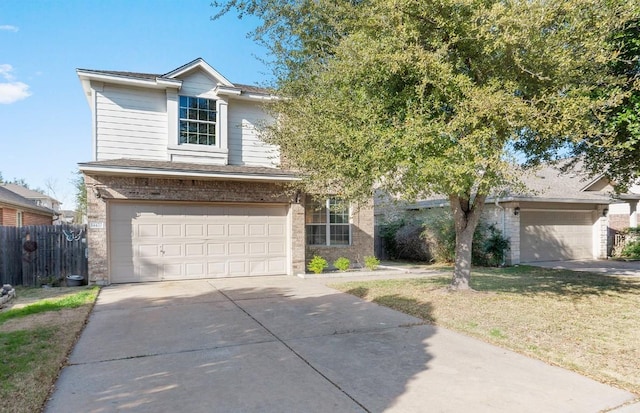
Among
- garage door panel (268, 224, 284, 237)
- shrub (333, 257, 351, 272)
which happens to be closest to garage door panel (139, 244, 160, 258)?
garage door panel (268, 224, 284, 237)

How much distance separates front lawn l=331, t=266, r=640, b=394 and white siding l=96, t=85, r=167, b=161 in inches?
277

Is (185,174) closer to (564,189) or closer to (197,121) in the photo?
(197,121)

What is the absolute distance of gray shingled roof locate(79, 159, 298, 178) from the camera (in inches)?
411

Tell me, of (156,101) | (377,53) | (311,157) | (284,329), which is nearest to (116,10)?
(156,101)

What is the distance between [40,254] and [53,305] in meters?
3.93

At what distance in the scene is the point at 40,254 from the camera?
36.9 ft

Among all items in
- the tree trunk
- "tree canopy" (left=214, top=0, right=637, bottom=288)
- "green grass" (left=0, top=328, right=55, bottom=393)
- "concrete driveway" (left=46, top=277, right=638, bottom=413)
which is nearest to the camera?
"concrete driveway" (left=46, top=277, right=638, bottom=413)

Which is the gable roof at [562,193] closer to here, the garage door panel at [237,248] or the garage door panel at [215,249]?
the garage door panel at [237,248]

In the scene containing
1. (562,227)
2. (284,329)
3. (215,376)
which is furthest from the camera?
(562,227)

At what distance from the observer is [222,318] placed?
7.16 m

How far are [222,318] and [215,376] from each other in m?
2.78

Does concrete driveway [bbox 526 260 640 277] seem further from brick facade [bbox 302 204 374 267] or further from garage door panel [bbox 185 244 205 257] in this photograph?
garage door panel [bbox 185 244 205 257]

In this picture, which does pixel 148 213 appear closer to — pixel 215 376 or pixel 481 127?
pixel 215 376

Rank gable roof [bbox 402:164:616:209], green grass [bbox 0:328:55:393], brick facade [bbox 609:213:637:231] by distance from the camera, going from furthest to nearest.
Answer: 1. brick facade [bbox 609:213:637:231]
2. gable roof [bbox 402:164:616:209]
3. green grass [bbox 0:328:55:393]
